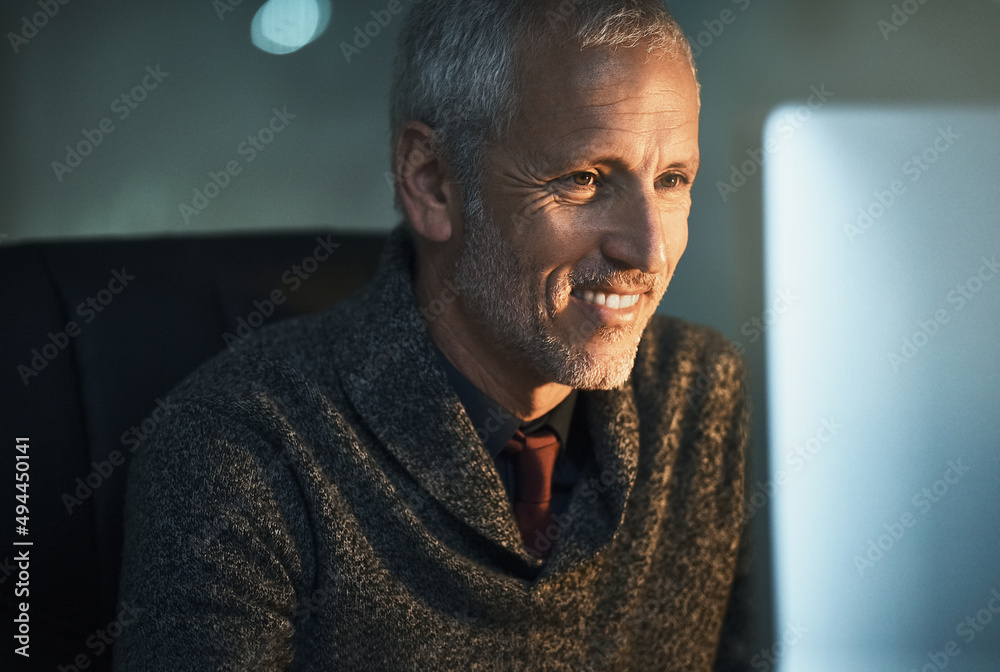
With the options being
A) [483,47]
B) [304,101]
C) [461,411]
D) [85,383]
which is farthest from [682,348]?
[304,101]

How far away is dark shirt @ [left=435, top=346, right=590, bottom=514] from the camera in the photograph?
41.8 inches

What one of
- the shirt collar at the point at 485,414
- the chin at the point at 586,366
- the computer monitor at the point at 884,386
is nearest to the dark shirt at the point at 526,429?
the shirt collar at the point at 485,414

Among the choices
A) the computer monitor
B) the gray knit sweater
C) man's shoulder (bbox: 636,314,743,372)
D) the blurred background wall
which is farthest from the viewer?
the blurred background wall

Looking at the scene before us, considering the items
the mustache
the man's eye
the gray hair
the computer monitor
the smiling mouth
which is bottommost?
the computer monitor

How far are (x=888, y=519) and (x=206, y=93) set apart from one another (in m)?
1.47

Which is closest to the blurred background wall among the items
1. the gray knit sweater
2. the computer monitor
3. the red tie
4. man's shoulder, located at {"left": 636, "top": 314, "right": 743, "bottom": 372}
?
the computer monitor

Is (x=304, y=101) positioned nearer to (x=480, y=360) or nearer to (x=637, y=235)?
(x=480, y=360)

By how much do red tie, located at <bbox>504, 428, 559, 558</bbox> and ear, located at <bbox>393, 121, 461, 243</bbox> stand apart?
0.27 meters

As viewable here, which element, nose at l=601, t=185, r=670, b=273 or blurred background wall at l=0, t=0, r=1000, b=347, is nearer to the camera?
nose at l=601, t=185, r=670, b=273

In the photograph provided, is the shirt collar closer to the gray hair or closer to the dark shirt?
the dark shirt

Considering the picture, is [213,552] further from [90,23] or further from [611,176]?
[90,23]

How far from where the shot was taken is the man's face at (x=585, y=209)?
93 cm

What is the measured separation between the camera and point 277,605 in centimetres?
90

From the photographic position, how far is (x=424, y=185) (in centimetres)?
105
